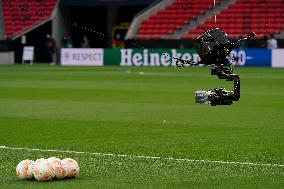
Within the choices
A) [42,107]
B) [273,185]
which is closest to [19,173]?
[273,185]

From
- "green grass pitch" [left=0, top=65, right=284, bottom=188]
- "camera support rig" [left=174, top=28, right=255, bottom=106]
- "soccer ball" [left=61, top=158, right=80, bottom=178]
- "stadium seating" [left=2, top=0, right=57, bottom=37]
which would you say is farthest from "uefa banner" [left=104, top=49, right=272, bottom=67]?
"camera support rig" [left=174, top=28, right=255, bottom=106]

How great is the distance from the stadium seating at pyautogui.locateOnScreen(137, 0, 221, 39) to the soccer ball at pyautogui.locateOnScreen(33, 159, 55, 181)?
52.2m

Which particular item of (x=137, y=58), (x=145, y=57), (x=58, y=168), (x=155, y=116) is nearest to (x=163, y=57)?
(x=145, y=57)

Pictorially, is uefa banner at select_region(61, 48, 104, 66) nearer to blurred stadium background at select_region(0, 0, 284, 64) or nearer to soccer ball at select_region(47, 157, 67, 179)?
blurred stadium background at select_region(0, 0, 284, 64)

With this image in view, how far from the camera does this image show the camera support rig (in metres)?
10.4

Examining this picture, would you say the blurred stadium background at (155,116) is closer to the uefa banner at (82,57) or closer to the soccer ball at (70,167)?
the uefa banner at (82,57)

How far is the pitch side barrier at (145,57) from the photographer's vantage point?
2165 inches

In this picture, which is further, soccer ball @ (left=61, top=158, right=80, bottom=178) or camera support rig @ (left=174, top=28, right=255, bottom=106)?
soccer ball @ (left=61, top=158, right=80, bottom=178)

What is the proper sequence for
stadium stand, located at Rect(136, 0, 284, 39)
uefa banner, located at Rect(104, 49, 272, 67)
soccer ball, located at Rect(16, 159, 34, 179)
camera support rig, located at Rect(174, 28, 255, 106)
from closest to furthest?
camera support rig, located at Rect(174, 28, 255, 106), soccer ball, located at Rect(16, 159, 34, 179), uefa banner, located at Rect(104, 49, 272, 67), stadium stand, located at Rect(136, 0, 284, 39)

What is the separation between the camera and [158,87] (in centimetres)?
3653

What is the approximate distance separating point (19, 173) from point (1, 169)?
1271 millimetres

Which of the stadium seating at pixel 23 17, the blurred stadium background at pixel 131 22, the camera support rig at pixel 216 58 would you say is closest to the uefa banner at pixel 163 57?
the blurred stadium background at pixel 131 22

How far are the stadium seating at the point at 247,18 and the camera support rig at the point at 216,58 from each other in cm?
5027

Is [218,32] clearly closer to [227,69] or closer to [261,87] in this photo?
[227,69]
